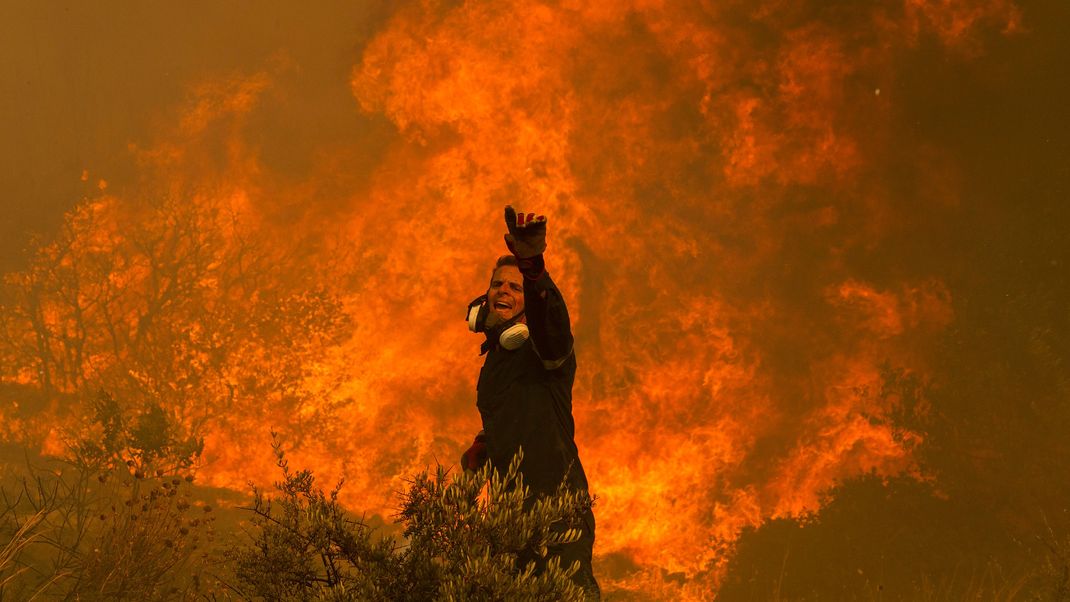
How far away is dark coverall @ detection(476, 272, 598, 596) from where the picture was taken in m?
4.49

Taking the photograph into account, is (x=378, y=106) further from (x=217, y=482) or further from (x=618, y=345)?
(x=217, y=482)

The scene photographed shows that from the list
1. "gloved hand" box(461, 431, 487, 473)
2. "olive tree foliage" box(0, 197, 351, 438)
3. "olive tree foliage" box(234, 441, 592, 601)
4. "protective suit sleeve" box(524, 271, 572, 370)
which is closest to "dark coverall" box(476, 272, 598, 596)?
"protective suit sleeve" box(524, 271, 572, 370)

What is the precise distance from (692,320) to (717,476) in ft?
6.79

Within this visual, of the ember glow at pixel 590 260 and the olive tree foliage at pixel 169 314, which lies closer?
the ember glow at pixel 590 260

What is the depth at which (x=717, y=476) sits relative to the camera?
37.2ft

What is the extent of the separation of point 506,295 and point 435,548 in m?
1.72

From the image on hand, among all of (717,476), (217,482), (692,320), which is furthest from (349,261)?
(717,476)

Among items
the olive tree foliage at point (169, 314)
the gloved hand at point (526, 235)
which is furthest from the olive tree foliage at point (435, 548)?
the olive tree foliage at point (169, 314)

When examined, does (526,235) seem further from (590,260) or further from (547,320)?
(590,260)

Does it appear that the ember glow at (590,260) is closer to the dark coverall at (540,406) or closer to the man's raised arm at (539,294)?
the dark coverall at (540,406)

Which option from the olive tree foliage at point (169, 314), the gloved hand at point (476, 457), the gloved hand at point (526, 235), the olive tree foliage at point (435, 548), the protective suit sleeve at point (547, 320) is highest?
the olive tree foliage at point (169, 314)

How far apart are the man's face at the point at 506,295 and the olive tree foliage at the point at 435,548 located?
1.39 meters

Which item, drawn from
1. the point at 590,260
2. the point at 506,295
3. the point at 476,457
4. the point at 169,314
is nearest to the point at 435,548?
the point at 476,457

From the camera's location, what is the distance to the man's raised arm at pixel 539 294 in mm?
4184
